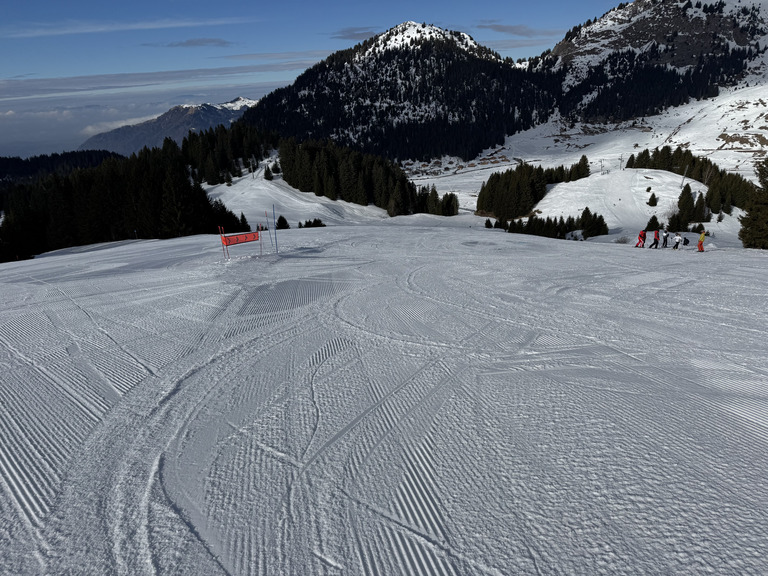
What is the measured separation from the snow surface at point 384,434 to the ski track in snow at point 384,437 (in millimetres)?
25

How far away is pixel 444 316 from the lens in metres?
9.24

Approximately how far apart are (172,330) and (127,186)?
47.5m

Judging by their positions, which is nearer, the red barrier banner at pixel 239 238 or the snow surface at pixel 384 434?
the snow surface at pixel 384 434

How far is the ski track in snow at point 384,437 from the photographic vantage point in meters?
3.24

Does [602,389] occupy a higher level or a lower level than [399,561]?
higher

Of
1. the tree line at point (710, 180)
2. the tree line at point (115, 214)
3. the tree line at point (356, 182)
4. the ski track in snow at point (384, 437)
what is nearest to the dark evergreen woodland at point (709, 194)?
the tree line at point (710, 180)

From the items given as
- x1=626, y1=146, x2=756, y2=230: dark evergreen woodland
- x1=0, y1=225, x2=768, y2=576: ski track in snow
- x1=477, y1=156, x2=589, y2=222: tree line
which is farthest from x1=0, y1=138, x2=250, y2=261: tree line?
x1=626, y1=146, x2=756, y2=230: dark evergreen woodland

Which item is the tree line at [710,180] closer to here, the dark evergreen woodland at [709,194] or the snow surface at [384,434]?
the dark evergreen woodland at [709,194]

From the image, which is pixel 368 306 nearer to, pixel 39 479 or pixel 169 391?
pixel 169 391

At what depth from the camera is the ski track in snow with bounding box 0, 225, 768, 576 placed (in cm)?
324

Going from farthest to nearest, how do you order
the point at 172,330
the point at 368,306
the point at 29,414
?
the point at 368,306
the point at 172,330
the point at 29,414

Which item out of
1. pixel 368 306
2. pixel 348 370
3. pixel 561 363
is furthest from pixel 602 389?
pixel 368 306

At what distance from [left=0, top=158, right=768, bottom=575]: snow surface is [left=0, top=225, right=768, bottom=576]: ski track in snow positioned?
2 centimetres

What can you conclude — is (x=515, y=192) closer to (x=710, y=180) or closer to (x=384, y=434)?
(x=710, y=180)
